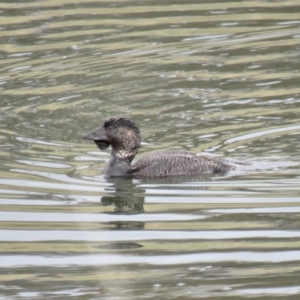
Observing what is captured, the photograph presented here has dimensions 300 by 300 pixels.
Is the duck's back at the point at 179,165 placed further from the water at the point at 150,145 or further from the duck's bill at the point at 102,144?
the duck's bill at the point at 102,144

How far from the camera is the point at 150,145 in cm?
1320

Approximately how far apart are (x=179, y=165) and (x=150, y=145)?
1.51m

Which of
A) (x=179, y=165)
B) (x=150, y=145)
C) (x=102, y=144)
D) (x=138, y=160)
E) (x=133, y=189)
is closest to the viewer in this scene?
(x=133, y=189)

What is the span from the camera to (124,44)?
17.8m

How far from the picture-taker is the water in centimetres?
764

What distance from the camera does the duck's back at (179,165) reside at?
38.2 feet

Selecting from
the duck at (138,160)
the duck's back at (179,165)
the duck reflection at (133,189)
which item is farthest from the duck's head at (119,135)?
the duck reflection at (133,189)

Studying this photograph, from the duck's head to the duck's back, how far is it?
309mm

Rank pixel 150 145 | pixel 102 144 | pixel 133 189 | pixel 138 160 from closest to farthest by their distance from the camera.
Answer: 1. pixel 133 189
2. pixel 138 160
3. pixel 102 144
4. pixel 150 145

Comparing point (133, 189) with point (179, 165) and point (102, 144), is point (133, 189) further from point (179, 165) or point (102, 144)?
point (102, 144)

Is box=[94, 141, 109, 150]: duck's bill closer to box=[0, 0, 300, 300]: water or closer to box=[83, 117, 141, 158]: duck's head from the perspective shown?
box=[83, 117, 141, 158]: duck's head

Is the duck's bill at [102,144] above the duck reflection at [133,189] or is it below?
above

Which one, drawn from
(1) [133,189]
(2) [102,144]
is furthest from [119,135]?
(1) [133,189]

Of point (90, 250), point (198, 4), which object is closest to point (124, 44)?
point (198, 4)
